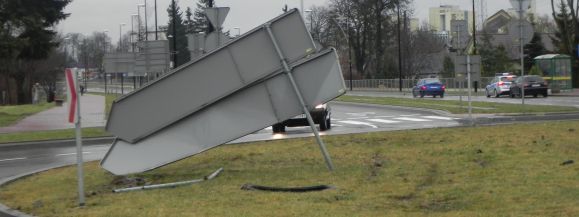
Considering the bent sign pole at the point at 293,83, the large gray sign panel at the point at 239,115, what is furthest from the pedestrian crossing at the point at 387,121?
the bent sign pole at the point at 293,83

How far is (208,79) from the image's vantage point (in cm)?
1175

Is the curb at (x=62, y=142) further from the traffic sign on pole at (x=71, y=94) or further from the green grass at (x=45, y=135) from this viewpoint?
the traffic sign on pole at (x=71, y=94)

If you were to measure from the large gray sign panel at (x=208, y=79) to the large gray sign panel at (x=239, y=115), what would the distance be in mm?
162

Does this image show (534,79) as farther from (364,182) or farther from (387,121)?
(364,182)

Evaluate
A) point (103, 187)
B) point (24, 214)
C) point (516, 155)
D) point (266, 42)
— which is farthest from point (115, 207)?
point (516, 155)

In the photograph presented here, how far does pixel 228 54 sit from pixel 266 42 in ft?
2.08

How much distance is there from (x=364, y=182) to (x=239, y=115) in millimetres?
2864

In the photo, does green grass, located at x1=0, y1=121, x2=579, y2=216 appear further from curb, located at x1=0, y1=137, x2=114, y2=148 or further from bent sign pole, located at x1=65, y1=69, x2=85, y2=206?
curb, located at x1=0, y1=137, x2=114, y2=148

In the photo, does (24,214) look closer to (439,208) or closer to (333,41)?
(439,208)

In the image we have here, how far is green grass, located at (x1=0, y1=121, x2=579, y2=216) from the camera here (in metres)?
7.96

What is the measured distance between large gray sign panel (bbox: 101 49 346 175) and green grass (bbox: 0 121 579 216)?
424mm

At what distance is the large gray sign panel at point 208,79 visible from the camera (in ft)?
37.9

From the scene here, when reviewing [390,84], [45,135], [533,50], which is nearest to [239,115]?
[45,135]

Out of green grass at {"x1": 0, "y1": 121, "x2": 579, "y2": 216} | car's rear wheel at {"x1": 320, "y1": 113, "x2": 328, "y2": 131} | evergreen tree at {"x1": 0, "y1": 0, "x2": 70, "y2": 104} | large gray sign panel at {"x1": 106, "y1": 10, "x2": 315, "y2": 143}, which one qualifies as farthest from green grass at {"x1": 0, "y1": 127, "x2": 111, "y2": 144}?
evergreen tree at {"x1": 0, "y1": 0, "x2": 70, "y2": 104}
